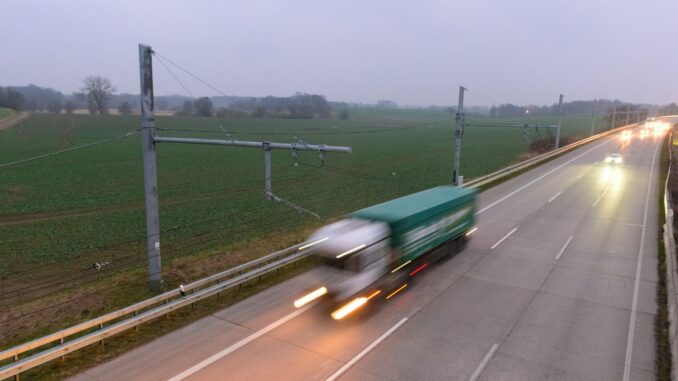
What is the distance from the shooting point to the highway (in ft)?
34.0

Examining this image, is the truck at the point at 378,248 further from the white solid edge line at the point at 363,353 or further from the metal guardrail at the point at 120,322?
the metal guardrail at the point at 120,322

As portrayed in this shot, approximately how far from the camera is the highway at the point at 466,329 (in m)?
10.4

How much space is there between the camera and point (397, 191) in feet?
114

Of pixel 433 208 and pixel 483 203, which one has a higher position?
pixel 433 208

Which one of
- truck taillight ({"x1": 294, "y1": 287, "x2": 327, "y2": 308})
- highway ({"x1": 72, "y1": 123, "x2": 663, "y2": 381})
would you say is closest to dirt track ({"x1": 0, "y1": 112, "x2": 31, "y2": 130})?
highway ({"x1": 72, "y1": 123, "x2": 663, "y2": 381})

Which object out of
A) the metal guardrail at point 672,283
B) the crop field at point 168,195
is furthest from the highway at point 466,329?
the crop field at point 168,195

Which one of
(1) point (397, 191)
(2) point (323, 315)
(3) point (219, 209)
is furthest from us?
(1) point (397, 191)

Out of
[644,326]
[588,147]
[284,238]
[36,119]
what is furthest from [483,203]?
[36,119]

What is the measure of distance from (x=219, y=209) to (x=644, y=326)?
23.1 metres

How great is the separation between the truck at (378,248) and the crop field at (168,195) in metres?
8.44

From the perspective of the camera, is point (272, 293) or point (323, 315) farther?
point (272, 293)

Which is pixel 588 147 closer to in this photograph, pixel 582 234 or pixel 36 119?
pixel 582 234

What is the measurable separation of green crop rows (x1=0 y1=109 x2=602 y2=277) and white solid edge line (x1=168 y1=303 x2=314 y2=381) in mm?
8967

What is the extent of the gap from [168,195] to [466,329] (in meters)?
27.3
